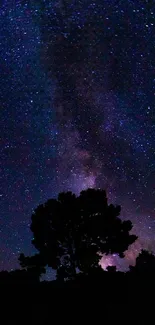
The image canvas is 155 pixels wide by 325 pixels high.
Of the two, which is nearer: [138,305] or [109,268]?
[138,305]

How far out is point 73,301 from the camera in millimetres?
10688

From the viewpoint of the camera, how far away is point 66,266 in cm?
2614

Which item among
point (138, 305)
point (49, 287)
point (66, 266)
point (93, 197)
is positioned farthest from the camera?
point (93, 197)

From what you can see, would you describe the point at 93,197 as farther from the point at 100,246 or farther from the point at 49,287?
the point at 49,287

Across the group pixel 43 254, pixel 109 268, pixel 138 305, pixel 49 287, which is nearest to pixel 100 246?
pixel 43 254

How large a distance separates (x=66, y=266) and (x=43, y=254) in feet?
7.26

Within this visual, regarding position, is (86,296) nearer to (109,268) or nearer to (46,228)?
(109,268)

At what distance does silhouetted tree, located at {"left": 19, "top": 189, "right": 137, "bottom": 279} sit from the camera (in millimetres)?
26172

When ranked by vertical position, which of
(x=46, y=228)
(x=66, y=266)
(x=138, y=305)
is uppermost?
(x=46, y=228)

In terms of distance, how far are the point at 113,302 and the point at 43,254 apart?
16.9 m

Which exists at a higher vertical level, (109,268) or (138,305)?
(109,268)

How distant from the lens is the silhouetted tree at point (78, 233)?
Result: 85.9ft

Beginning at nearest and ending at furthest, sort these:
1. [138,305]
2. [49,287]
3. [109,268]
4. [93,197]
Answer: [138,305]
[49,287]
[109,268]
[93,197]

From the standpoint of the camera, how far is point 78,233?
2645 cm
